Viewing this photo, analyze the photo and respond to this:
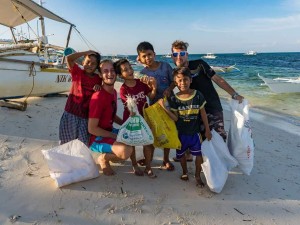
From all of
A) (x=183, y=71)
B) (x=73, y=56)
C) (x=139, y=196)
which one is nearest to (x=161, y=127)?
(x=183, y=71)

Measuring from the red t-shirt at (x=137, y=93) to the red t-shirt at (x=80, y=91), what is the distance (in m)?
0.35

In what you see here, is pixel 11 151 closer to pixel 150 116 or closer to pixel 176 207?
pixel 150 116

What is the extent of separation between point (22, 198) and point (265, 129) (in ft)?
18.5

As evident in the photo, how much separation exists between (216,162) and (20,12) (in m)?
9.01

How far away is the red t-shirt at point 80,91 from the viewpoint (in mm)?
3529

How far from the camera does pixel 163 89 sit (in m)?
3.70

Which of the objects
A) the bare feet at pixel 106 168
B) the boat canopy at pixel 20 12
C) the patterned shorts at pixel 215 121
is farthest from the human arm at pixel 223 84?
the boat canopy at pixel 20 12

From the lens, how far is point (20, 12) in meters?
9.70

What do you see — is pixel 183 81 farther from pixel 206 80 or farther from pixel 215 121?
pixel 215 121

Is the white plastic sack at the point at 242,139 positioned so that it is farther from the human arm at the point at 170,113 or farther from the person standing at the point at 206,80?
the human arm at the point at 170,113

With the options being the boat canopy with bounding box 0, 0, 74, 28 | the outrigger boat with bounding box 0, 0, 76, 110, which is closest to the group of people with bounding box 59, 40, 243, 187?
the outrigger boat with bounding box 0, 0, 76, 110

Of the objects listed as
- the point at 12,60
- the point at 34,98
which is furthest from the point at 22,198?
the point at 34,98

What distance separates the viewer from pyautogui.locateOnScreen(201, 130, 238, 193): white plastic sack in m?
3.19

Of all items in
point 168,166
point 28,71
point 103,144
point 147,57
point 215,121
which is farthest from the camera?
point 28,71
